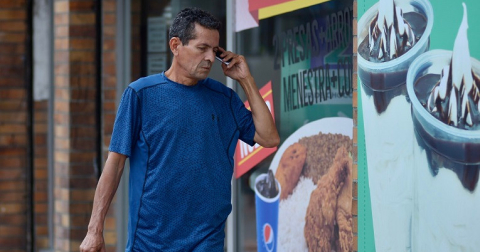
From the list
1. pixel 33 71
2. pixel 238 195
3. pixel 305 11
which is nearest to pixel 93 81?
pixel 33 71

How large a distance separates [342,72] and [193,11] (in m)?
1.68

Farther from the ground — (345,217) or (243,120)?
(243,120)

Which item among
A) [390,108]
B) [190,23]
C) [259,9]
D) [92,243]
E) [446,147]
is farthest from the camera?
[259,9]

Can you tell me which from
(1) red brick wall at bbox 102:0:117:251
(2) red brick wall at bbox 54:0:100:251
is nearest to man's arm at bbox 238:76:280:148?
(1) red brick wall at bbox 102:0:117:251

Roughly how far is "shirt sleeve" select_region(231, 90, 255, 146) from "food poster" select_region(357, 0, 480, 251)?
2.12 feet

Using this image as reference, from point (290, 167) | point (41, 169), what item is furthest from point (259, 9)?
point (41, 169)

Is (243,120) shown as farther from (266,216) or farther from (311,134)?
(266,216)

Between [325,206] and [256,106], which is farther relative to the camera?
[325,206]

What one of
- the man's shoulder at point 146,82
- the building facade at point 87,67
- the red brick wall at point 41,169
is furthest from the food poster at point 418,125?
the red brick wall at point 41,169

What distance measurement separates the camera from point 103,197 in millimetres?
3979

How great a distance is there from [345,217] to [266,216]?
0.79 meters

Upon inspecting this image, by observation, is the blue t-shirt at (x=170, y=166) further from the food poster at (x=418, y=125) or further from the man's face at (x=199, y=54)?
the food poster at (x=418, y=125)

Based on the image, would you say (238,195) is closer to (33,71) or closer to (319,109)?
(319,109)

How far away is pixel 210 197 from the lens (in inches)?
158
